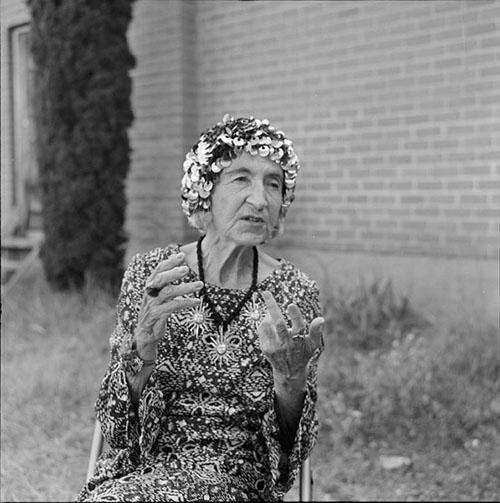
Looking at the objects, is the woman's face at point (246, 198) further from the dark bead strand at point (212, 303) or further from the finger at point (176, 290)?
the finger at point (176, 290)

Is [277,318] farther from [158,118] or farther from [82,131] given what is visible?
[158,118]

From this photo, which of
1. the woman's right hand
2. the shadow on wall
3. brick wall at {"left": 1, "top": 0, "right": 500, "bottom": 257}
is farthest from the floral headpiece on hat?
the shadow on wall

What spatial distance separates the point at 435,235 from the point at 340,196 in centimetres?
77

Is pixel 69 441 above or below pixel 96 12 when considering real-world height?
below

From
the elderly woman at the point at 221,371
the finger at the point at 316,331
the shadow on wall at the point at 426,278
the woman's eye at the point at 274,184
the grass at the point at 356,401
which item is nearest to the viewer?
the finger at the point at 316,331

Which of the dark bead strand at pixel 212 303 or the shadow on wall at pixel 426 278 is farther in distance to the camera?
the shadow on wall at pixel 426 278

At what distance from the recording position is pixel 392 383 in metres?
4.06

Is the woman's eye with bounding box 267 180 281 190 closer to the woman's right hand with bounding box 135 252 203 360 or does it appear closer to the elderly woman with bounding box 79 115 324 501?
the elderly woman with bounding box 79 115 324 501

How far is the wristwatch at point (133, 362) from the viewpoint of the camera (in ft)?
6.17

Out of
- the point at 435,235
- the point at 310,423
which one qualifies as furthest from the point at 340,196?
the point at 310,423

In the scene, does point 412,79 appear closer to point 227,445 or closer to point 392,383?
point 392,383

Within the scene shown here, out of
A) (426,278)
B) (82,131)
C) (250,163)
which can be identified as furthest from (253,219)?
(82,131)

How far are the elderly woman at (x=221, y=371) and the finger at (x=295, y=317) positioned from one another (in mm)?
192

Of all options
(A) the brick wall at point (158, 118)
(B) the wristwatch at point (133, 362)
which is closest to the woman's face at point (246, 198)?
(B) the wristwatch at point (133, 362)
